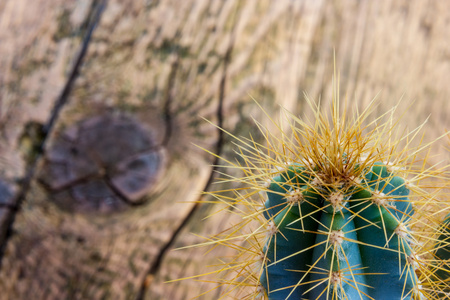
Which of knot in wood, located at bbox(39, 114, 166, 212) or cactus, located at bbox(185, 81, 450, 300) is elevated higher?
cactus, located at bbox(185, 81, 450, 300)

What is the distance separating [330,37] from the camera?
49.0 inches

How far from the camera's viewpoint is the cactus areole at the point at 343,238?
1.98ft

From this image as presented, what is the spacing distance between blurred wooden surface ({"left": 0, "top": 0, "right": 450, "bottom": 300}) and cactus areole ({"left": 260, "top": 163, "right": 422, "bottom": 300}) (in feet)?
1.47

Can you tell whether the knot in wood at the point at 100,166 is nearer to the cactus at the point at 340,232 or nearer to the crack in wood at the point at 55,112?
the crack in wood at the point at 55,112

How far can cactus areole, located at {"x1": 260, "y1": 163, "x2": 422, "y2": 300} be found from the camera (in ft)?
1.98

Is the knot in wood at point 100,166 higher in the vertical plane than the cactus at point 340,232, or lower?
lower

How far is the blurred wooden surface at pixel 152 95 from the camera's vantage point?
1.05m

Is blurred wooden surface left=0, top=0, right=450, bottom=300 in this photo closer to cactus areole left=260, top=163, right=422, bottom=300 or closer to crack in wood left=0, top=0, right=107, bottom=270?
crack in wood left=0, top=0, right=107, bottom=270

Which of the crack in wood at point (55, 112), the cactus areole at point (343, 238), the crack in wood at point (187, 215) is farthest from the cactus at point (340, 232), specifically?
the crack in wood at point (55, 112)

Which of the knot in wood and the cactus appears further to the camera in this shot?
the knot in wood

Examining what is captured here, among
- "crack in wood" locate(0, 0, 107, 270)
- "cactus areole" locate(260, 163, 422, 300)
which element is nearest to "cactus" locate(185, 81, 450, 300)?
"cactus areole" locate(260, 163, 422, 300)

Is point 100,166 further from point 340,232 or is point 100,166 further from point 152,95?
point 340,232

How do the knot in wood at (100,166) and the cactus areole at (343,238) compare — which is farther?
the knot in wood at (100,166)

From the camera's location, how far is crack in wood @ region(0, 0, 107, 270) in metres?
1.04
